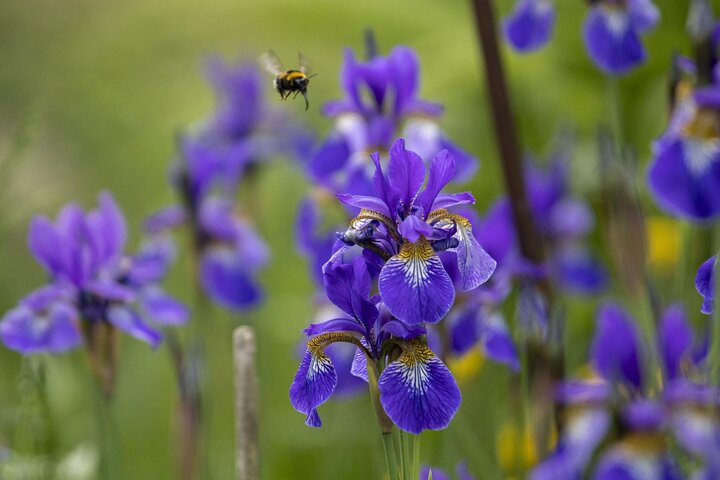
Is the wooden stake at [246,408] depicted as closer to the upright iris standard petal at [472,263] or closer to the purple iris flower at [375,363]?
the purple iris flower at [375,363]

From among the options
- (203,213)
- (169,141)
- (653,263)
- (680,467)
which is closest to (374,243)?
(680,467)

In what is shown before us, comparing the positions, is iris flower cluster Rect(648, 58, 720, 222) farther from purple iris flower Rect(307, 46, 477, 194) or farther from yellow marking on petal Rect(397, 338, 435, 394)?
yellow marking on petal Rect(397, 338, 435, 394)

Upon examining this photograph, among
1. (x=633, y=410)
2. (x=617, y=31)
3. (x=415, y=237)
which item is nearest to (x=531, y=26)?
(x=617, y=31)

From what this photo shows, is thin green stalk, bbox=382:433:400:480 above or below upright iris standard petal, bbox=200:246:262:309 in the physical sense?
below

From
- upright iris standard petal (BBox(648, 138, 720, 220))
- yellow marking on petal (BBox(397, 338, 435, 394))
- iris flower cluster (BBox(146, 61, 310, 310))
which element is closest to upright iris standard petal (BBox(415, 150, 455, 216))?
yellow marking on petal (BBox(397, 338, 435, 394))

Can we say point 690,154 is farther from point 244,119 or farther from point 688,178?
point 244,119

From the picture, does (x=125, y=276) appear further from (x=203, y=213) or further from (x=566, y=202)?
(x=566, y=202)
